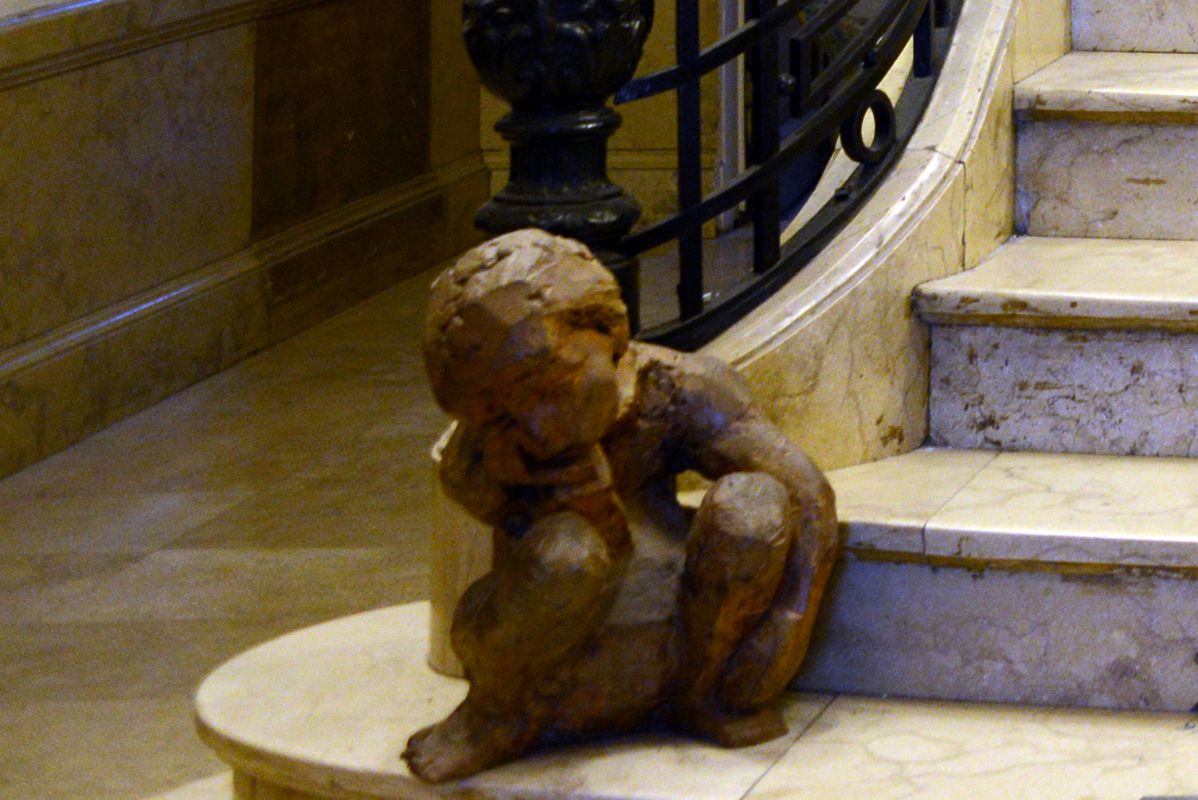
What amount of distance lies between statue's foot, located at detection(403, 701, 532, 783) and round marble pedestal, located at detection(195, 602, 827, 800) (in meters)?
0.01

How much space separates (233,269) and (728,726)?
3.81 meters

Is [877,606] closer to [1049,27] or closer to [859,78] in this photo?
[859,78]

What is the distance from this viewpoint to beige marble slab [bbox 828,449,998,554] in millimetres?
1835

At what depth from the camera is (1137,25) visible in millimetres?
2891

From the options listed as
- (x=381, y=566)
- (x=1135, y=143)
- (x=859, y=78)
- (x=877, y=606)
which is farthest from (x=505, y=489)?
(x=381, y=566)

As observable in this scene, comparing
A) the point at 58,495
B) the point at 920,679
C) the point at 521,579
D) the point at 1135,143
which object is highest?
the point at 1135,143

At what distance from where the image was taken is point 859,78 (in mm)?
2230

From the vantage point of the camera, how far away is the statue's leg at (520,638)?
165cm

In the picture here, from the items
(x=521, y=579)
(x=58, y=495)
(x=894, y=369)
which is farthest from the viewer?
(x=58, y=495)

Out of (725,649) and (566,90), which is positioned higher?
(566,90)

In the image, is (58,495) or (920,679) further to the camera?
(58,495)

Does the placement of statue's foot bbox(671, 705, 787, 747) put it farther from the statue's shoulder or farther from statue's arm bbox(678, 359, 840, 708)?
the statue's shoulder

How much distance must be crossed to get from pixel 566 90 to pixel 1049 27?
1.07 metres

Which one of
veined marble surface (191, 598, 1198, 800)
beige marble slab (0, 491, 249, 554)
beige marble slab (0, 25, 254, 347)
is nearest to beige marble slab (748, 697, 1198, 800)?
veined marble surface (191, 598, 1198, 800)
